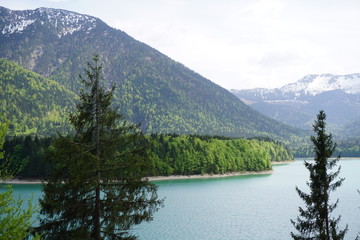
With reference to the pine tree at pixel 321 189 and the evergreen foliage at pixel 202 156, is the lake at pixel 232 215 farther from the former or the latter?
the evergreen foliage at pixel 202 156

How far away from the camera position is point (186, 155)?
155 metres

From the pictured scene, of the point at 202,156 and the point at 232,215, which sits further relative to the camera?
the point at 202,156

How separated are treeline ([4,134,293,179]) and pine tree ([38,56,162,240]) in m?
115

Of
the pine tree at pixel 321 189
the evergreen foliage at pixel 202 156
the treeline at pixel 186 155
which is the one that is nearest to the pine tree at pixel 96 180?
the pine tree at pixel 321 189

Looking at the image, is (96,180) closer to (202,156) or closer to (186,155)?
(186,155)

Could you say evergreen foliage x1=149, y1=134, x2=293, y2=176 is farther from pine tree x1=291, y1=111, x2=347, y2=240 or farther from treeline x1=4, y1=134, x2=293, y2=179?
pine tree x1=291, y1=111, x2=347, y2=240

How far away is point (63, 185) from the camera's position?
1912 centimetres

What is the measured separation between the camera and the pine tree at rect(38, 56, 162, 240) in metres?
18.7

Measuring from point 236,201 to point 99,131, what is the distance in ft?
248

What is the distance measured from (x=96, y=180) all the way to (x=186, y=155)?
13635 centimetres

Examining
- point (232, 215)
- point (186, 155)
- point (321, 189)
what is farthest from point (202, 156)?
point (321, 189)

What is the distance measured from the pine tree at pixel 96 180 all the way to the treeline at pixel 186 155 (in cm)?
11472

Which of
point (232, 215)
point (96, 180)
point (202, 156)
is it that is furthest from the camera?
point (202, 156)

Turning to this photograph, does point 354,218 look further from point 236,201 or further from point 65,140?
point 65,140
